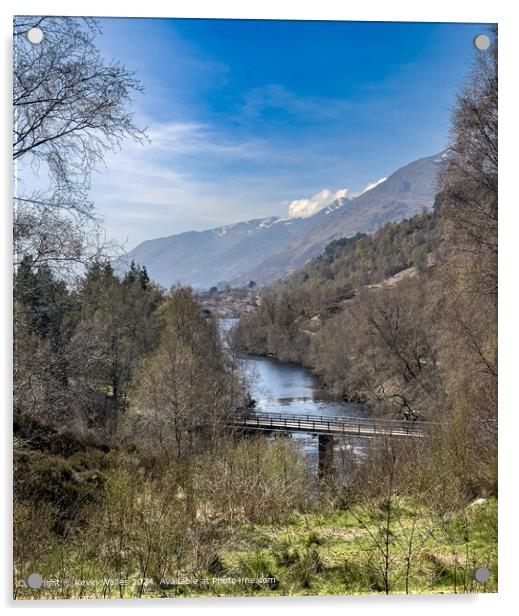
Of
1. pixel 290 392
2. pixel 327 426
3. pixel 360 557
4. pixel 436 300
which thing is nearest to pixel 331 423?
pixel 327 426

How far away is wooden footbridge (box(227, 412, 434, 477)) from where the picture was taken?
7.20m

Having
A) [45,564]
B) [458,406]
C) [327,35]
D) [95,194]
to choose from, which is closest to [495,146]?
[327,35]

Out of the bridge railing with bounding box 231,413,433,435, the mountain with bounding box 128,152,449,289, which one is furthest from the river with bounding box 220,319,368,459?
the mountain with bounding box 128,152,449,289

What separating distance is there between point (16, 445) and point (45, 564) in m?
0.89

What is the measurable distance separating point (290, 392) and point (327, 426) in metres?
2.41

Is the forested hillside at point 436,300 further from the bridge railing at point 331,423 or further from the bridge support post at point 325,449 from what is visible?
the bridge support post at point 325,449

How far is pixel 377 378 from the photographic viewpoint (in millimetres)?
9570

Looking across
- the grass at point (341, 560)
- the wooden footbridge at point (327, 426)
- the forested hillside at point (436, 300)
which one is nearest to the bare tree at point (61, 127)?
the forested hillside at point (436, 300)

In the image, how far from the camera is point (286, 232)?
17.5 ft

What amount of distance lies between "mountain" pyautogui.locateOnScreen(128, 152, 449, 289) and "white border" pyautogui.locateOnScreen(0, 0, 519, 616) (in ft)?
2.62

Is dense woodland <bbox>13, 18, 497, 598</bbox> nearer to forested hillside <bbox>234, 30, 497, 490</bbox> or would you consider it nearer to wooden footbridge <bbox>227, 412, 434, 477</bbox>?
forested hillside <bbox>234, 30, 497, 490</bbox>

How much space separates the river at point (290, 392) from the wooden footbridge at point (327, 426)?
0.45 ft
